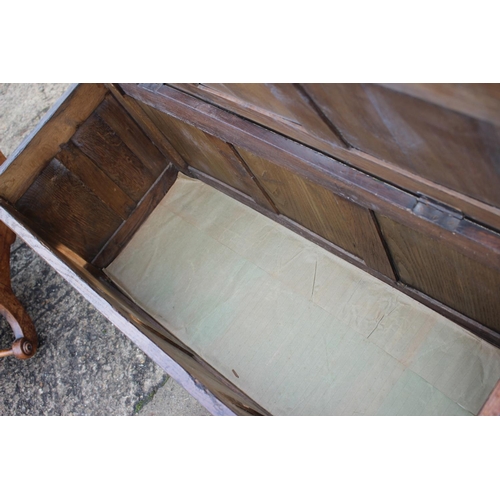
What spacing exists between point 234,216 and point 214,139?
840mm

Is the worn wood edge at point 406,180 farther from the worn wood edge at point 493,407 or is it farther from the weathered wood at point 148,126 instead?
the weathered wood at point 148,126

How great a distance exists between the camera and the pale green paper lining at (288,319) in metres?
2.21

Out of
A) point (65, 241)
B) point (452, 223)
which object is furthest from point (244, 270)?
point (452, 223)

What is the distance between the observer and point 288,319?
8.39 feet

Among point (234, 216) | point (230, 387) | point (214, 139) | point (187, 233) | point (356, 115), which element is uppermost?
point (356, 115)

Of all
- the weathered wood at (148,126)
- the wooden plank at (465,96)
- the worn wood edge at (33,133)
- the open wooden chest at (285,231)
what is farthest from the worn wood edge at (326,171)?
the wooden plank at (465,96)

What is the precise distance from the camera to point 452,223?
52.7 inches

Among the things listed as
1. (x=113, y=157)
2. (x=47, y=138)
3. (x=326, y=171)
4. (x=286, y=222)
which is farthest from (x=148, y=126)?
(x=326, y=171)

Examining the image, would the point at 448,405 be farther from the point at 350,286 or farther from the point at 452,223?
the point at 452,223

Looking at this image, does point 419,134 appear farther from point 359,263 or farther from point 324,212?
point 359,263

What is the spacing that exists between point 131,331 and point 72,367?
1.23 m

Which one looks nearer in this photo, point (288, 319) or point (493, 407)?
point (493, 407)

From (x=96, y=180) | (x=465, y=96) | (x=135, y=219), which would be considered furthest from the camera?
(x=135, y=219)

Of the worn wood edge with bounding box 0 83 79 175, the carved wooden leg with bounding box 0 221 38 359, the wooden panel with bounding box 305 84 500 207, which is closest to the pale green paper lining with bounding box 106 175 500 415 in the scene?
the carved wooden leg with bounding box 0 221 38 359
